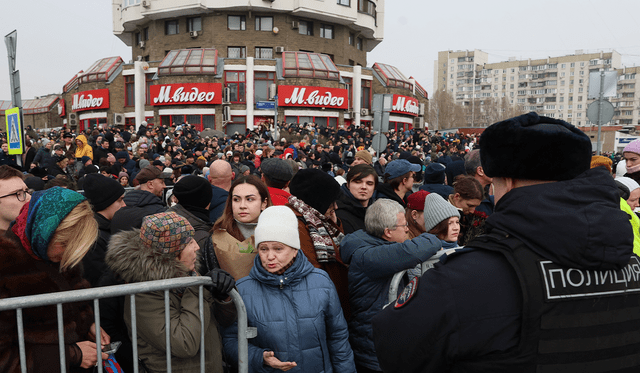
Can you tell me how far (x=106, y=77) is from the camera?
34.1 metres

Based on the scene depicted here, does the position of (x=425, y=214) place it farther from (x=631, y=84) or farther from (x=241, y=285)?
(x=631, y=84)

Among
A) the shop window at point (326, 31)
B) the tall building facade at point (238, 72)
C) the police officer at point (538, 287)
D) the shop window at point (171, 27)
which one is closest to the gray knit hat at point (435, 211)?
the police officer at point (538, 287)

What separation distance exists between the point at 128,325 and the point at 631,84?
4984 inches

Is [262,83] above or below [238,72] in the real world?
below

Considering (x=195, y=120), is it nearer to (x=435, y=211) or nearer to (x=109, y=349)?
(x=435, y=211)

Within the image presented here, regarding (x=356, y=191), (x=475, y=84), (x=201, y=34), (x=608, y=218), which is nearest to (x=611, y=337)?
(x=608, y=218)

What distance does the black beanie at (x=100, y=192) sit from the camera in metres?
3.85

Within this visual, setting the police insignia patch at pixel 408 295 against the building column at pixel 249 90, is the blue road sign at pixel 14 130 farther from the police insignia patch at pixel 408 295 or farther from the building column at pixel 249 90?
the building column at pixel 249 90

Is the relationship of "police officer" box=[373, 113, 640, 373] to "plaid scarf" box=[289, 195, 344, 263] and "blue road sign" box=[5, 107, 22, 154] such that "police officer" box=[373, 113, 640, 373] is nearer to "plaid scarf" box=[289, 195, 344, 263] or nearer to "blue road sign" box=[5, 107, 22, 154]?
"plaid scarf" box=[289, 195, 344, 263]

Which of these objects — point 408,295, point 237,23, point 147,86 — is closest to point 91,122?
point 147,86

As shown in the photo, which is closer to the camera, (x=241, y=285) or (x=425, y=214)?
(x=241, y=285)

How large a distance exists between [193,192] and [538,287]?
325 cm

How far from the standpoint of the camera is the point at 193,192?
13.0 feet

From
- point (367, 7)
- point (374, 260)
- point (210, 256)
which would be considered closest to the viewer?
point (374, 260)
